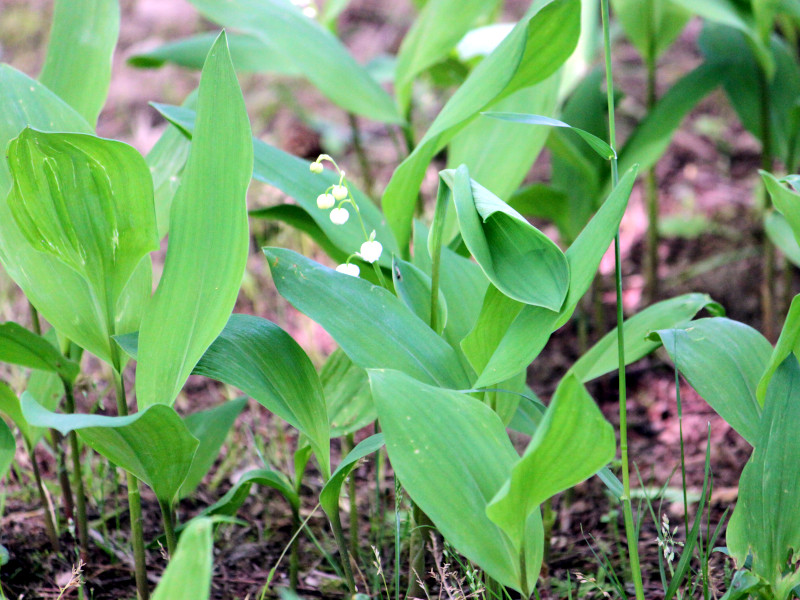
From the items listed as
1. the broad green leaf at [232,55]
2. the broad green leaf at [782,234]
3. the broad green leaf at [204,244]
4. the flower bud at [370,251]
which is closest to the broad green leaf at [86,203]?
the broad green leaf at [204,244]

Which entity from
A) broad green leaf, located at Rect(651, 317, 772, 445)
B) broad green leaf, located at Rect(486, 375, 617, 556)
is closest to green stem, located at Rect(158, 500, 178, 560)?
broad green leaf, located at Rect(486, 375, 617, 556)

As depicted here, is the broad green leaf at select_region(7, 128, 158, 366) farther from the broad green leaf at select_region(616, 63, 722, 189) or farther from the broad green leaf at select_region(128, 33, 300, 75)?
the broad green leaf at select_region(616, 63, 722, 189)

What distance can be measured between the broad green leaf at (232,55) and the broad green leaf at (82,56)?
0.51m

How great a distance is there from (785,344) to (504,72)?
20.8 inches

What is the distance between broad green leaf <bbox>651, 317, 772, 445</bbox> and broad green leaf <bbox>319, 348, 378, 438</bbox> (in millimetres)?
467

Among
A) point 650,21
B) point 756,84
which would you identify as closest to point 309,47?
point 650,21

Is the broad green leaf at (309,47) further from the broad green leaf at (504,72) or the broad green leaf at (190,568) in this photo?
the broad green leaf at (190,568)

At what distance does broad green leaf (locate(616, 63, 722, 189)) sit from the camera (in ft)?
5.99

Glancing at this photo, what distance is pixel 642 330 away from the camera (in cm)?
122

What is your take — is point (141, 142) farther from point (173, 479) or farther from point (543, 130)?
point (173, 479)

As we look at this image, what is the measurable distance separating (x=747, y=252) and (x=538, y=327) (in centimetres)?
175

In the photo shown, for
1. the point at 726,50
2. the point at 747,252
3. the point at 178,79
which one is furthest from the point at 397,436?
the point at 178,79

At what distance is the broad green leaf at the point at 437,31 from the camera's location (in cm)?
159

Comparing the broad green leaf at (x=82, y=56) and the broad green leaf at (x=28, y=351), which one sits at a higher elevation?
the broad green leaf at (x=82, y=56)
